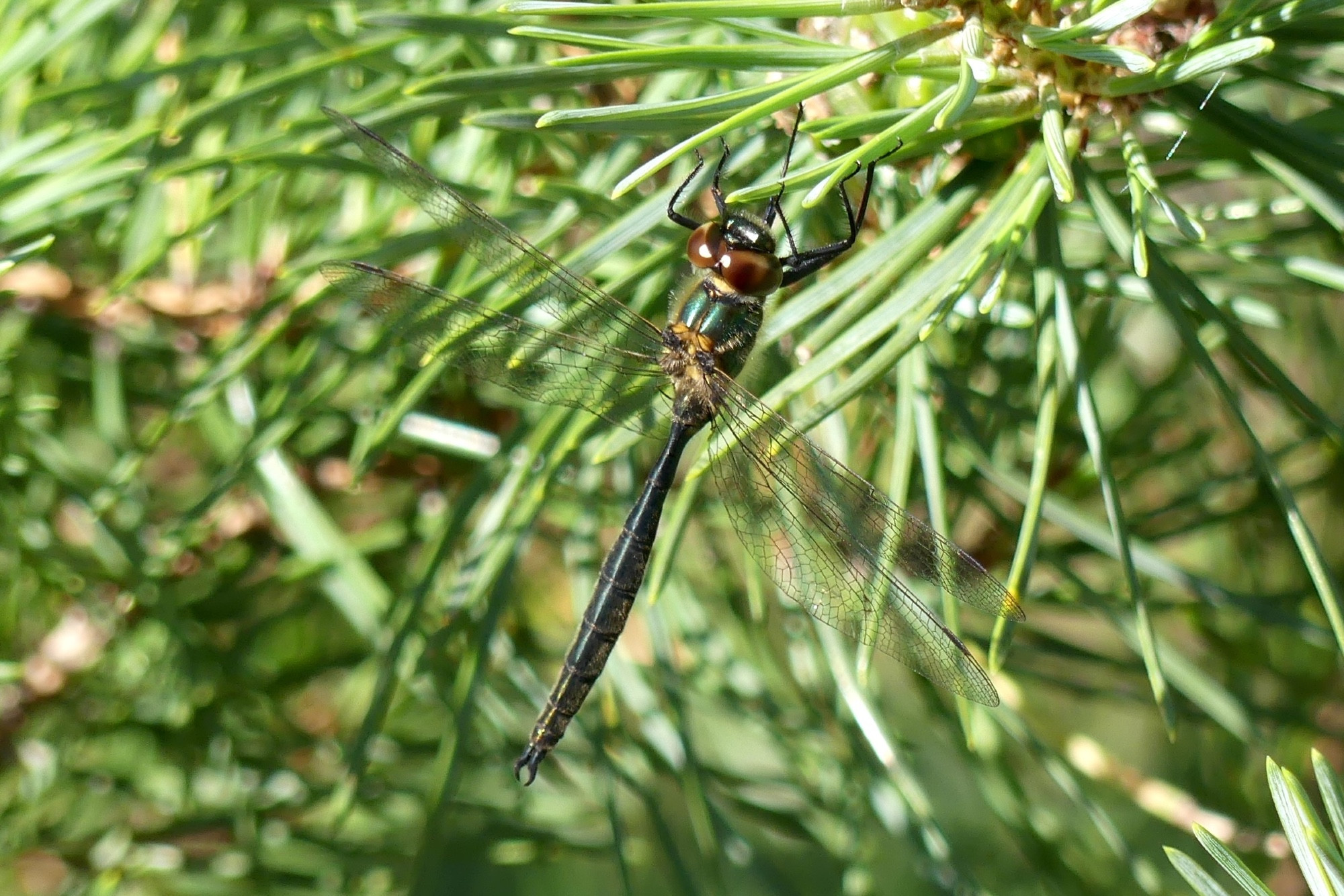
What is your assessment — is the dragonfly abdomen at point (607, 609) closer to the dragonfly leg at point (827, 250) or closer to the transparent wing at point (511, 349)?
the transparent wing at point (511, 349)

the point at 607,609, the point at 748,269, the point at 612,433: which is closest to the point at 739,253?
the point at 748,269

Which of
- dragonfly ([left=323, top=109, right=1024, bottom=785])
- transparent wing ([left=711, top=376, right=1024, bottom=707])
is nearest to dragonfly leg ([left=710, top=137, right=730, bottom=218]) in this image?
dragonfly ([left=323, top=109, right=1024, bottom=785])

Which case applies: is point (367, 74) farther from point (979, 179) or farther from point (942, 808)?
point (942, 808)

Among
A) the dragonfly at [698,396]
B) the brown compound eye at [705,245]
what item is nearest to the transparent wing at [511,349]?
the dragonfly at [698,396]

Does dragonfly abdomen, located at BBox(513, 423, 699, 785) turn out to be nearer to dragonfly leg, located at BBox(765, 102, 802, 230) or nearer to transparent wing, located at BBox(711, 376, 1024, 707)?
transparent wing, located at BBox(711, 376, 1024, 707)

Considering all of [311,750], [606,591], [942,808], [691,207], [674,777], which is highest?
[691,207]

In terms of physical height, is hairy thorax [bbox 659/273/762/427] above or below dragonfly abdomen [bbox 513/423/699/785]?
above

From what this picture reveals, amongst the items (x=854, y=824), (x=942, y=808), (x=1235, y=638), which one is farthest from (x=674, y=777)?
(x=942, y=808)
